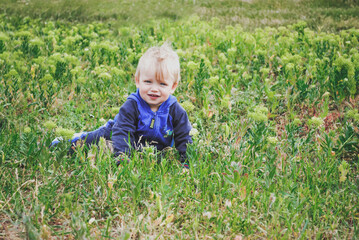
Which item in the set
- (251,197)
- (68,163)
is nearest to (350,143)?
(251,197)

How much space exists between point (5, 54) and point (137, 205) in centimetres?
339

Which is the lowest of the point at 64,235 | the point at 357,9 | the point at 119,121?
the point at 64,235

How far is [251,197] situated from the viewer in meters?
2.60

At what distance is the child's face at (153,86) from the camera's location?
10.5 ft

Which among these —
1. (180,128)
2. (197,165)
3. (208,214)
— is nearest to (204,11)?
(180,128)

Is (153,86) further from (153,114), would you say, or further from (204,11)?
(204,11)

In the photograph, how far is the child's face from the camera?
10.5 ft

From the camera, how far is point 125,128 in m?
3.25

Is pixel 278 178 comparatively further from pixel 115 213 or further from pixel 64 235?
pixel 64 235

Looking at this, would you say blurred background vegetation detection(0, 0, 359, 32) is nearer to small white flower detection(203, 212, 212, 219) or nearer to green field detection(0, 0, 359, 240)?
green field detection(0, 0, 359, 240)

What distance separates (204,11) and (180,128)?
8.22 metres

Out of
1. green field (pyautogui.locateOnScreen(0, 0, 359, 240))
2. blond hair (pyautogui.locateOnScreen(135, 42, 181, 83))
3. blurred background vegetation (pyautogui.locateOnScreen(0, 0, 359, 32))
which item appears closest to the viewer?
green field (pyautogui.locateOnScreen(0, 0, 359, 240))

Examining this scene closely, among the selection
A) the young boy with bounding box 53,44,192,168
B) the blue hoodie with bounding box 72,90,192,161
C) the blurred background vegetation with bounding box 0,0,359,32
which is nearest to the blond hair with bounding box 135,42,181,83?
the young boy with bounding box 53,44,192,168

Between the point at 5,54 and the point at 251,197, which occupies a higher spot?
the point at 5,54
